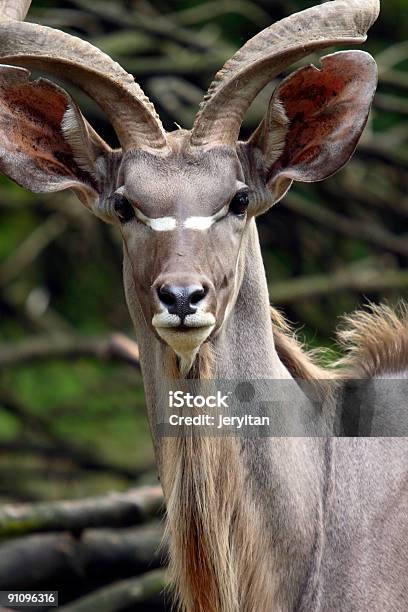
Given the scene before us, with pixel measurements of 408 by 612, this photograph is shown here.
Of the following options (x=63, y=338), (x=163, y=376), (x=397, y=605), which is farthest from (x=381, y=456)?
(x=63, y=338)

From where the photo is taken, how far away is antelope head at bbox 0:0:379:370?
3.84 m

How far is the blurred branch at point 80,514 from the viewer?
219 inches

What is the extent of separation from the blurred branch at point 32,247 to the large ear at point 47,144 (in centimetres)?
541

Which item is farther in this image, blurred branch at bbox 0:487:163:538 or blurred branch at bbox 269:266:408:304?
blurred branch at bbox 269:266:408:304

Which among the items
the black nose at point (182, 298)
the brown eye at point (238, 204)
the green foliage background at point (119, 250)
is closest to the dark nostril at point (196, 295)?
the black nose at point (182, 298)

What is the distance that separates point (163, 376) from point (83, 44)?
1.11m

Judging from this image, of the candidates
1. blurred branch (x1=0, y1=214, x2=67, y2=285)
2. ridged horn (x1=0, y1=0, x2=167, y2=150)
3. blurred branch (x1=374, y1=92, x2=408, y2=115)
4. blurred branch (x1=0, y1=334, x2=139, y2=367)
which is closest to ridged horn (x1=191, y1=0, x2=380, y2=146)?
ridged horn (x1=0, y1=0, x2=167, y2=150)

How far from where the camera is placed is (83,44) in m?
4.06

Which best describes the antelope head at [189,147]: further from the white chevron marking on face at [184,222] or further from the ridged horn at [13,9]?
the ridged horn at [13,9]

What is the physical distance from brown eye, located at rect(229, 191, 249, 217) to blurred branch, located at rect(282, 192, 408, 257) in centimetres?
487

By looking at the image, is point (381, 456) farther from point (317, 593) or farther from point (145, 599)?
point (145, 599)

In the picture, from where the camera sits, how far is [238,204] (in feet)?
13.2

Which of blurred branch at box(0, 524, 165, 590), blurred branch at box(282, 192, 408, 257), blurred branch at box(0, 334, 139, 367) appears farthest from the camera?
blurred branch at box(282, 192, 408, 257)

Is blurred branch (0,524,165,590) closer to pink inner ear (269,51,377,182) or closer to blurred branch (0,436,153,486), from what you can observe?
pink inner ear (269,51,377,182)
